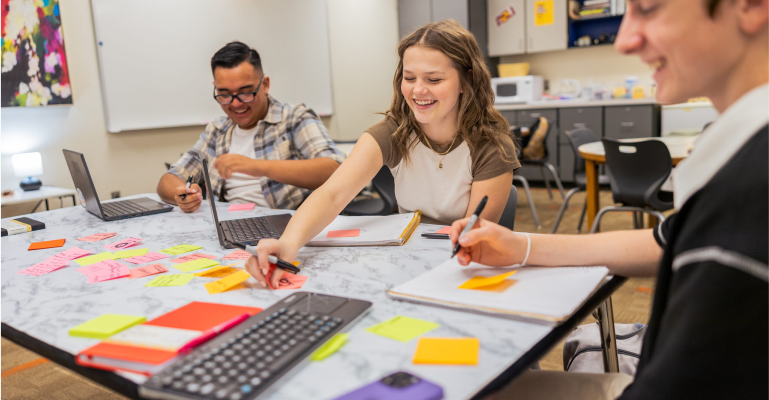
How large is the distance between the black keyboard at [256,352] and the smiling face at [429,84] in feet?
2.82

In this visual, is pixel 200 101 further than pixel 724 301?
Yes

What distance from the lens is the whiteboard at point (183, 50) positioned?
12.6ft

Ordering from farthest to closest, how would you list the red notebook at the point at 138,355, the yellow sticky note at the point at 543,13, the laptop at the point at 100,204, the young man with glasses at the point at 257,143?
the yellow sticky note at the point at 543,13 → the young man with glasses at the point at 257,143 → the laptop at the point at 100,204 → the red notebook at the point at 138,355

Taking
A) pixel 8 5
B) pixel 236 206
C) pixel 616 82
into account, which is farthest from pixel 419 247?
pixel 616 82

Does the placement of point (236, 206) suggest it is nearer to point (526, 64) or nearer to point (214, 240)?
point (214, 240)

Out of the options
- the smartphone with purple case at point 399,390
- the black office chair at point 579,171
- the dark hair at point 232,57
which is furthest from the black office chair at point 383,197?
the smartphone with purple case at point 399,390

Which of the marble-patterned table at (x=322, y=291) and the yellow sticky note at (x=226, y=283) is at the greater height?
A: the yellow sticky note at (x=226, y=283)

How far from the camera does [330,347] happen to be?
0.70 metres

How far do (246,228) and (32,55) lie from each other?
2947mm

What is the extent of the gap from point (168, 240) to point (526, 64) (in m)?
5.22

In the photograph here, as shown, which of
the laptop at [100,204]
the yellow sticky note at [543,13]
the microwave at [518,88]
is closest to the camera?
the laptop at [100,204]

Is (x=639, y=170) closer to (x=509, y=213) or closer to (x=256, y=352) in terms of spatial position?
(x=509, y=213)

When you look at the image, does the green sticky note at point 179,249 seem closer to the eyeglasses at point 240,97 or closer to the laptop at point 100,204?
the laptop at point 100,204

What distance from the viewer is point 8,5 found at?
11.0 ft
